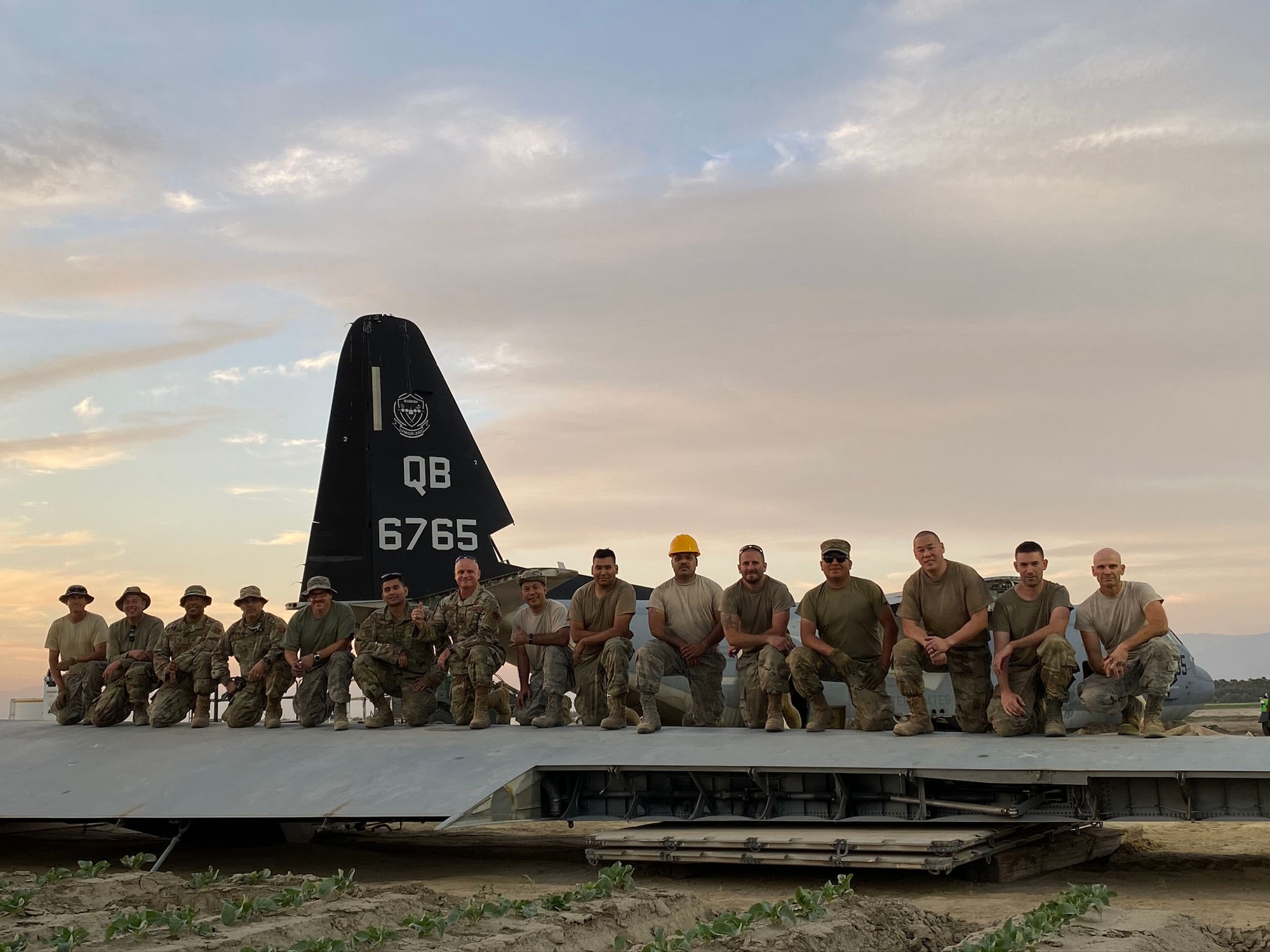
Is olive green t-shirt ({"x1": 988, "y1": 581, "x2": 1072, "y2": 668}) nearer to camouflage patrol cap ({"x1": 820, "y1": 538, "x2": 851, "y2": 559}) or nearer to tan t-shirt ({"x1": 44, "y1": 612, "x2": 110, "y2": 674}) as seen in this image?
camouflage patrol cap ({"x1": 820, "y1": 538, "x2": 851, "y2": 559})

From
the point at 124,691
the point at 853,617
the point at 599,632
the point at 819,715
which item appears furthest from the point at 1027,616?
the point at 124,691

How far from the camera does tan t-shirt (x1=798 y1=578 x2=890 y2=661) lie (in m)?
9.97

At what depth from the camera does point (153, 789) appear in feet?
33.4

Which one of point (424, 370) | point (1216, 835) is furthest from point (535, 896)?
point (424, 370)

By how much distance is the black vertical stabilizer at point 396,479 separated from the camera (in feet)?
64.9

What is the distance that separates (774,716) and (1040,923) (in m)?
4.15

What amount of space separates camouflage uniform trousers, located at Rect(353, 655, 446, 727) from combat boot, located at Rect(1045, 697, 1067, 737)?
218 inches

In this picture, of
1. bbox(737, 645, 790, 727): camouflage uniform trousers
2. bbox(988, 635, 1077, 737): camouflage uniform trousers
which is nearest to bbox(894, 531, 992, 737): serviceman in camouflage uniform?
bbox(988, 635, 1077, 737): camouflage uniform trousers

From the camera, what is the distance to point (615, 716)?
1045cm

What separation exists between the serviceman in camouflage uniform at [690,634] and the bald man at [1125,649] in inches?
117

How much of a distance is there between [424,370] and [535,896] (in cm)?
1385

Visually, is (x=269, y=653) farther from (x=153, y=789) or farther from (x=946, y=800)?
(x=946, y=800)

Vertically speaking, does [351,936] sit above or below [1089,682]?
below

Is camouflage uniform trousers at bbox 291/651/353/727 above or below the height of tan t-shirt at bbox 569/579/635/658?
below
